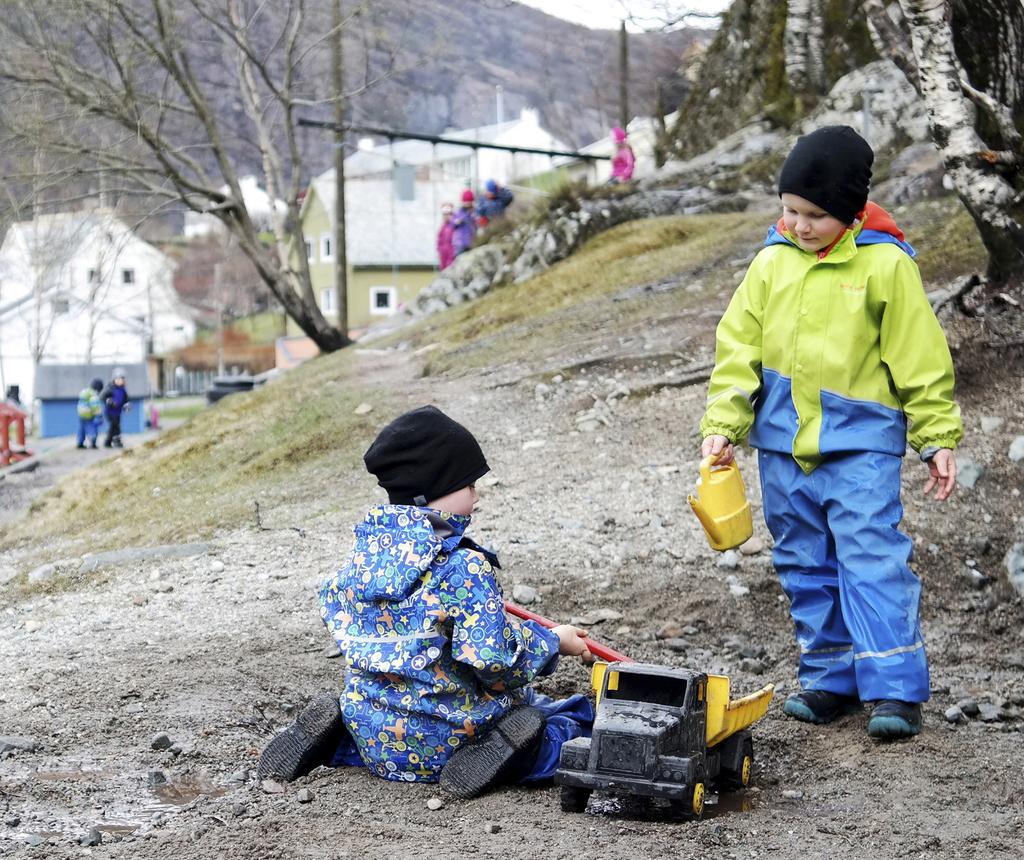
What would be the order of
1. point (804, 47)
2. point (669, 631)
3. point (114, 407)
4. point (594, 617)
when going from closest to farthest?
point (669, 631)
point (594, 617)
point (804, 47)
point (114, 407)

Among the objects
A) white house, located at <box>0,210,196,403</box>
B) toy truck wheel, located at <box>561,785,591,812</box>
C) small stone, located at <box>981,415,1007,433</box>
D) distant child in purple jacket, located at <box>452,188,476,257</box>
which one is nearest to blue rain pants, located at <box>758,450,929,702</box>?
toy truck wheel, located at <box>561,785,591,812</box>

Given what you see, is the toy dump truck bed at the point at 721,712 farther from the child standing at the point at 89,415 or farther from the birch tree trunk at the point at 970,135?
the child standing at the point at 89,415

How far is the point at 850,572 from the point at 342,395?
28.3 feet

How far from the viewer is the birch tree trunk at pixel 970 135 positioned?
22.1ft

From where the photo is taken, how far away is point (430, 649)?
354cm

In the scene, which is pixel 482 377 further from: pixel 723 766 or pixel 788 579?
pixel 723 766

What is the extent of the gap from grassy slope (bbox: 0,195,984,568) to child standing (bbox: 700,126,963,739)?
430 cm

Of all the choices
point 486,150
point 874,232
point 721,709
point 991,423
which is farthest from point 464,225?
point 486,150

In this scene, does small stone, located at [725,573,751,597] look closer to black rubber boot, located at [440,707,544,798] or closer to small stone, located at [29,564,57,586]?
black rubber boot, located at [440,707,544,798]

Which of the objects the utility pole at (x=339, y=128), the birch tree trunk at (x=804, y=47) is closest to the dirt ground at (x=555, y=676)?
the birch tree trunk at (x=804, y=47)

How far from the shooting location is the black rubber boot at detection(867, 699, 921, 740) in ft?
12.8

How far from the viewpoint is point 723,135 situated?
909 inches

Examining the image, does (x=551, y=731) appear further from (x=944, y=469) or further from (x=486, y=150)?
(x=486, y=150)

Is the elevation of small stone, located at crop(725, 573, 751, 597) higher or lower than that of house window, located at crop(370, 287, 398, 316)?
lower
